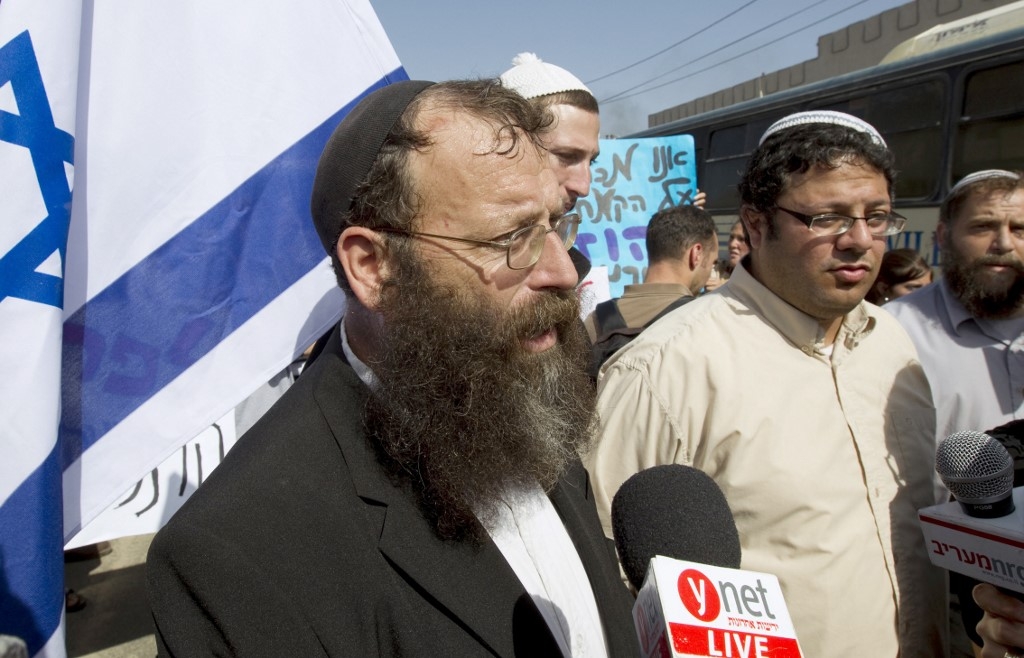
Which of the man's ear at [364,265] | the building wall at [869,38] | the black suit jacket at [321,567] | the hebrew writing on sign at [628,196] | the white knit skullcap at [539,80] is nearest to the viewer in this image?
the black suit jacket at [321,567]

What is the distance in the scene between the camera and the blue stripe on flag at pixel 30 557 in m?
1.56

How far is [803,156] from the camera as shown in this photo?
219 cm

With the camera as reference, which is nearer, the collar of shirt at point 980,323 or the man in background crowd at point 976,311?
the man in background crowd at point 976,311

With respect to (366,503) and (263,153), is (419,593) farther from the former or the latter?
(263,153)

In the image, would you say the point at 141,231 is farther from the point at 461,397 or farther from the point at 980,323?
the point at 980,323

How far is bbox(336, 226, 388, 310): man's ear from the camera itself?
1.58m

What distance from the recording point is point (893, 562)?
196 cm

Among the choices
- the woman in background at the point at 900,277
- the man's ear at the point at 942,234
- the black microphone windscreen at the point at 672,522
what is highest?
the black microphone windscreen at the point at 672,522

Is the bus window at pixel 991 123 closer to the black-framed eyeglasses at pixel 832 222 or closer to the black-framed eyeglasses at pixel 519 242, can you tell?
the black-framed eyeglasses at pixel 832 222

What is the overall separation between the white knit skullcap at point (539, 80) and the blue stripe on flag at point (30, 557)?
190cm

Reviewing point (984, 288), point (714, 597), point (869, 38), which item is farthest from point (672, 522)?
point (869, 38)

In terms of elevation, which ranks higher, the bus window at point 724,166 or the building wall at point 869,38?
the building wall at point 869,38

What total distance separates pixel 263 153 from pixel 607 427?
123cm

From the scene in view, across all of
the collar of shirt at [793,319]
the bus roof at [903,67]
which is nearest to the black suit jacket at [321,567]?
the collar of shirt at [793,319]
